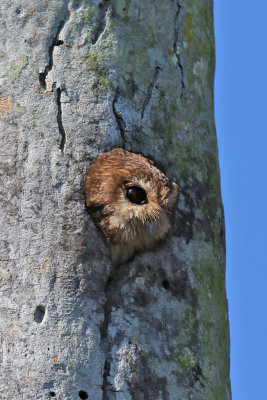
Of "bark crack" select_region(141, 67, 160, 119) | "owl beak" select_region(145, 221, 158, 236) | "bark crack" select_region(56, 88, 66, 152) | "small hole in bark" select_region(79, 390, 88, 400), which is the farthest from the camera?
"bark crack" select_region(141, 67, 160, 119)

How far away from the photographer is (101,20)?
3.09 metres

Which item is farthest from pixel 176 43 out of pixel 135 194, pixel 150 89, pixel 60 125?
pixel 135 194

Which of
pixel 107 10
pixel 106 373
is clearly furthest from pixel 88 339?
pixel 107 10

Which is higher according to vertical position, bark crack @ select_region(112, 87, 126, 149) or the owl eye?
bark crack @ select_region(112, 87, 126, 149)

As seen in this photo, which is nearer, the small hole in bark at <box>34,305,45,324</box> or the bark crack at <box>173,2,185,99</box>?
the small hole in bark at <box>34,305,45,324</box>

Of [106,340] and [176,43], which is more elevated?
[176,43]

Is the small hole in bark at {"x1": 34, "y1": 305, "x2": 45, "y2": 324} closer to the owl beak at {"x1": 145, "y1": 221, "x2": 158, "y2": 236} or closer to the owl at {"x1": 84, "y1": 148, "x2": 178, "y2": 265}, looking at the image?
the owl at {"x1": 84, "y1": 148, "x2": 178, "y2": 265}

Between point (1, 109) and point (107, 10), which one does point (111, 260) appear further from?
point (107, 10)

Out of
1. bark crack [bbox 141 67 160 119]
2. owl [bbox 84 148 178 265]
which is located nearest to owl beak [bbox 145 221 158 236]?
owl [bbox 84 148 178 265]

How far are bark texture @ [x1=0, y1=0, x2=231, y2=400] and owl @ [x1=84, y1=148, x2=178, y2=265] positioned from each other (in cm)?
4

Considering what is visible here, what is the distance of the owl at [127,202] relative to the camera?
2.76 meters

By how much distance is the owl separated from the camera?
2756mm

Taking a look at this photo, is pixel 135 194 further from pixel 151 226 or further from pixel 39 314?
pixel 39 314

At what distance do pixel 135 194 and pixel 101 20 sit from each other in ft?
2.17
